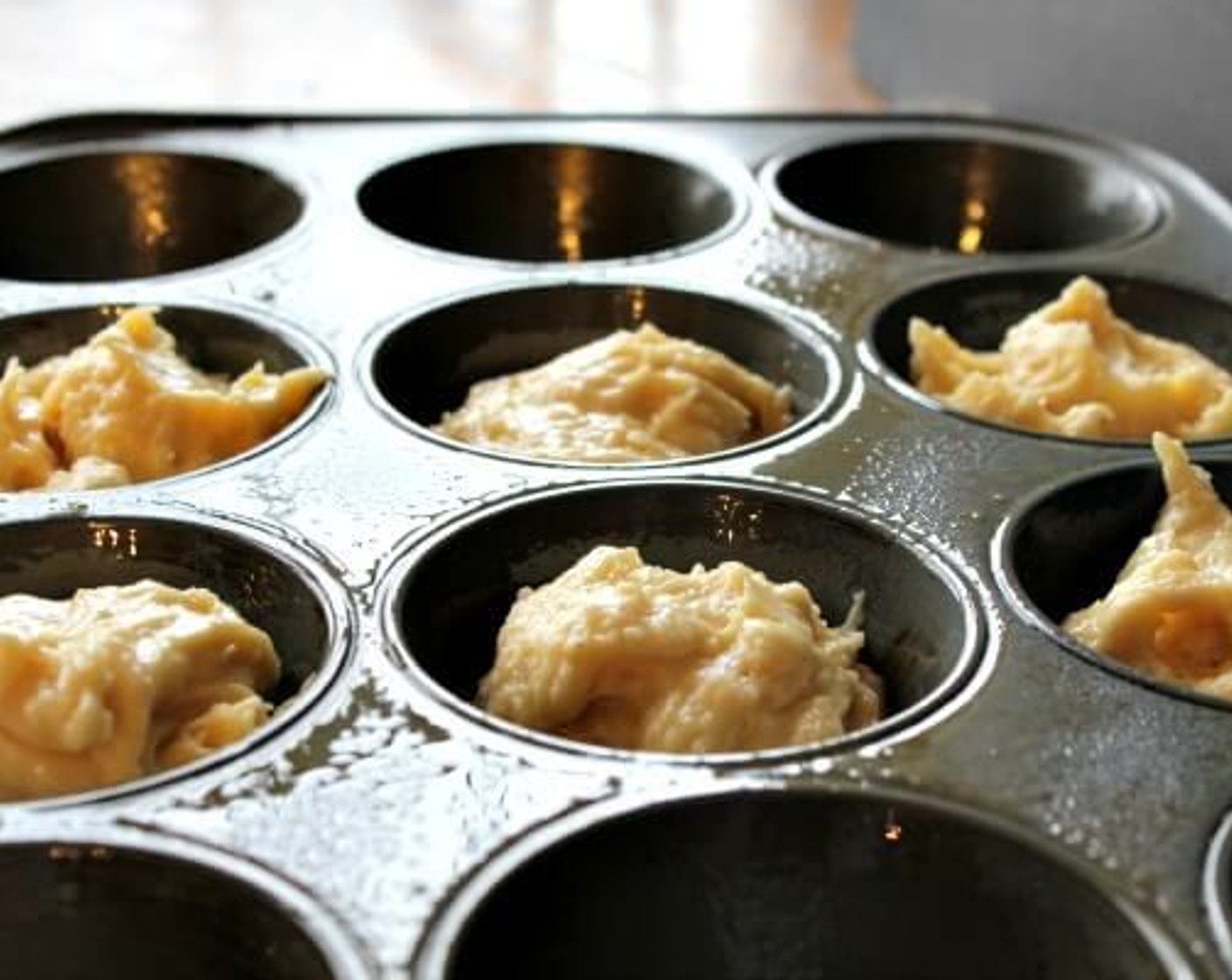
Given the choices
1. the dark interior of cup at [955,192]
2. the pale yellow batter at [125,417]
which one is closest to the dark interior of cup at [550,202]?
the dark interior of cup at [955,192]

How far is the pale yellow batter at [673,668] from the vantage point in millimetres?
1564

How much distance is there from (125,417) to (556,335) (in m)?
0.60

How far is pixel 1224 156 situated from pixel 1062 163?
25 cm

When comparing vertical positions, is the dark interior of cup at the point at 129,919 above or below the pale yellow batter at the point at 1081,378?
below

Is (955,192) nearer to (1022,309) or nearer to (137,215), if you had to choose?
(1022,309)

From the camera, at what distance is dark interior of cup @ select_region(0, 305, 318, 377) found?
2158 millimetres

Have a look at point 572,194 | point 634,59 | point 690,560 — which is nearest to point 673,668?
point 690,560

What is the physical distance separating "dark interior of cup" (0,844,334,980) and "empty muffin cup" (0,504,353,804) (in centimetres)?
38

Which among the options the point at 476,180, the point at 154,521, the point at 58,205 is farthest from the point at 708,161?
the point at 154,521

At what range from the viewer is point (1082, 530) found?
1875mm

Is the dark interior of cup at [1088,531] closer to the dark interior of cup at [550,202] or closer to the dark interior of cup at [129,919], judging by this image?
the dark interior of cup at [129,919]

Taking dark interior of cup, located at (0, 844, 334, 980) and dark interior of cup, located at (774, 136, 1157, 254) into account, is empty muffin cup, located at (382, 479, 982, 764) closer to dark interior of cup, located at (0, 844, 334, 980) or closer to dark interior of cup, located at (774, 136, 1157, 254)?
dark interior of cup, located at (0, 844, 334, 980)

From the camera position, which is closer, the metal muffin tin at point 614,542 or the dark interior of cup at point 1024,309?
the metal muffin tin at point 614,542

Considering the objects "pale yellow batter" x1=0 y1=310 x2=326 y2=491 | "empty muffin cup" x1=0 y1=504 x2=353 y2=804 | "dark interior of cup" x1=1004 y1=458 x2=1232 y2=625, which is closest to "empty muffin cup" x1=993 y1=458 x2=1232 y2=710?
"dark interior of cup" x1=1004 y1=458 x2=1232 y2=625
